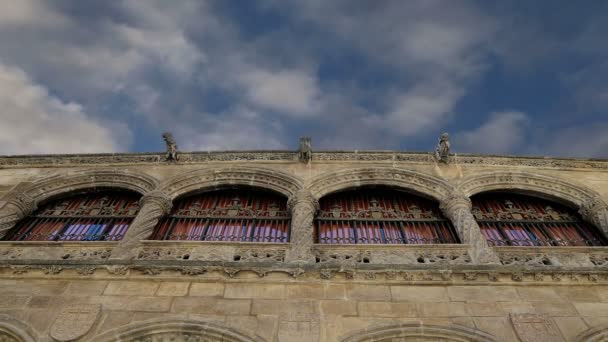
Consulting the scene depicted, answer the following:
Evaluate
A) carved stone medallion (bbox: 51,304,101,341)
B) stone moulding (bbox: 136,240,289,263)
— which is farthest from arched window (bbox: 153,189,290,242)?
carved stone medallion (bbox: 51,304,101,341)

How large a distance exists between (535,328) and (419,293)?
1.48 metres

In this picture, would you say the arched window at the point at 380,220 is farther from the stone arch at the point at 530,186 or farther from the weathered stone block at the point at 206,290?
the weathered stone block at the point at 206,290

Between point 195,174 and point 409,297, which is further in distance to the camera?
point 195,174

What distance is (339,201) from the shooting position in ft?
26.1

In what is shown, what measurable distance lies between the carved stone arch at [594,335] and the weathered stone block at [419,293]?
5.44ft

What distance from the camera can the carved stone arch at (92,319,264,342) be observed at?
470 cm

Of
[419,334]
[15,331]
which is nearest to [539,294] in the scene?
→ [419,334]

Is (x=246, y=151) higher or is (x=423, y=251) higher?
(x=246, y=151)

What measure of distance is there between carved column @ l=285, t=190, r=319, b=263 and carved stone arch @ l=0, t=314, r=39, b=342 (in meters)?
3.54

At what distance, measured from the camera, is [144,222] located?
264 inches

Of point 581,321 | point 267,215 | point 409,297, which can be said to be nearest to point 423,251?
point 409,297

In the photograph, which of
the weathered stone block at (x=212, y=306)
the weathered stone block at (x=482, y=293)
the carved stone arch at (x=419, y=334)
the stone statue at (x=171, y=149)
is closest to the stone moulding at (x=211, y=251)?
the weathered stone block at (x=212, y=306)

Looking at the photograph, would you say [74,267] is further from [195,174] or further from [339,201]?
[339,201]

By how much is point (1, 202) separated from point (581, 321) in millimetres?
10369
